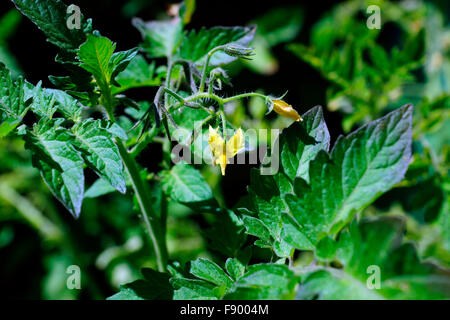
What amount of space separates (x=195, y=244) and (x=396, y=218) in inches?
54.6

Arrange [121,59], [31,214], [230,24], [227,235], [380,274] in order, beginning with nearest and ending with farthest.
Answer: [380,274], [121,59], [227,235], [31,214], [230,24]

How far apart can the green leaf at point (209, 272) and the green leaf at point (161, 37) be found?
0.61 m

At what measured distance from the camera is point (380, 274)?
0.63m

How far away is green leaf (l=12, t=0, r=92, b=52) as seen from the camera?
0.82m

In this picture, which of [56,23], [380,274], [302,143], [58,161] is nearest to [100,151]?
[58,161]

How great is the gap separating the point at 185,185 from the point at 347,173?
439 mm

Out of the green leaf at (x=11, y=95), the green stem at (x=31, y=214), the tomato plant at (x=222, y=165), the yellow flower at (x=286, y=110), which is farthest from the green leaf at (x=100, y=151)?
the green stem at (x=31, y=214)

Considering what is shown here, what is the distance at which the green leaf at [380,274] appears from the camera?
1.99 ft

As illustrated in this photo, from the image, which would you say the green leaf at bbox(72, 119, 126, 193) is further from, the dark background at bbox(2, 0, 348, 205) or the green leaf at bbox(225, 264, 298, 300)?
the dark background at bbox(2, 0, 348, 205)

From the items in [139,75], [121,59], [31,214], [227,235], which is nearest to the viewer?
[121,59]

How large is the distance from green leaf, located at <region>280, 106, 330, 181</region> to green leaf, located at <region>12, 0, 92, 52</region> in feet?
1.52

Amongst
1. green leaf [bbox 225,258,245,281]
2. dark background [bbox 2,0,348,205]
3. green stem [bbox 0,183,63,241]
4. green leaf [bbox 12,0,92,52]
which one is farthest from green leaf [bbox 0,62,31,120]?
green stem [bbox 0,183,63,241]

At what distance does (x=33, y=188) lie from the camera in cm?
204

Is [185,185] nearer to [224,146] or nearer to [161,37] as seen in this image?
[224,146]
